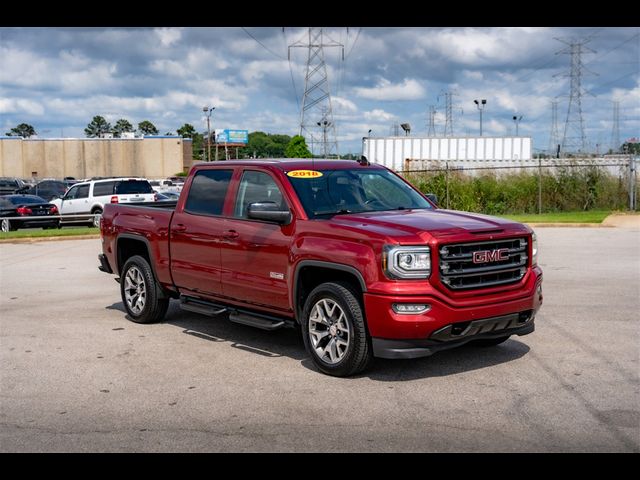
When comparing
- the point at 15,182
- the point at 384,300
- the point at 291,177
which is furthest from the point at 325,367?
the point at 15,182

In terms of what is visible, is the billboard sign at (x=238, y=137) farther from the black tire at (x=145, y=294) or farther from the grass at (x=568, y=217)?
the black tire at (x=145, y=294)

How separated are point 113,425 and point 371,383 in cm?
226

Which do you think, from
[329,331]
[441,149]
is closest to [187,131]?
[441,149]

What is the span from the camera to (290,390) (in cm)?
679

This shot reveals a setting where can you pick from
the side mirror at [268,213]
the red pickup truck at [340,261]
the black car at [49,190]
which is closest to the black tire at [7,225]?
the black car at [49,190]

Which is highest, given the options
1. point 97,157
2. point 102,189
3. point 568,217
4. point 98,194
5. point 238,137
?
point 238,137

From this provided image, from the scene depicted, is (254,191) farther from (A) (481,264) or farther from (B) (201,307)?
(A) (481,264)

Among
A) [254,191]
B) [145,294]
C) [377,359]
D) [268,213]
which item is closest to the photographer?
[268,213]

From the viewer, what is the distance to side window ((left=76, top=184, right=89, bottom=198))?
2963 cm

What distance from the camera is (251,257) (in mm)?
8039

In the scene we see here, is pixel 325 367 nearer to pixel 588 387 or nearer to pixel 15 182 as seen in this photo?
pixel 588 387

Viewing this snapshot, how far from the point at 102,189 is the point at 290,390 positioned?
2409 centimetres

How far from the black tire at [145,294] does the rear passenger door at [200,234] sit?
0.54 meters

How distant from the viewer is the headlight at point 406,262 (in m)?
6.65
